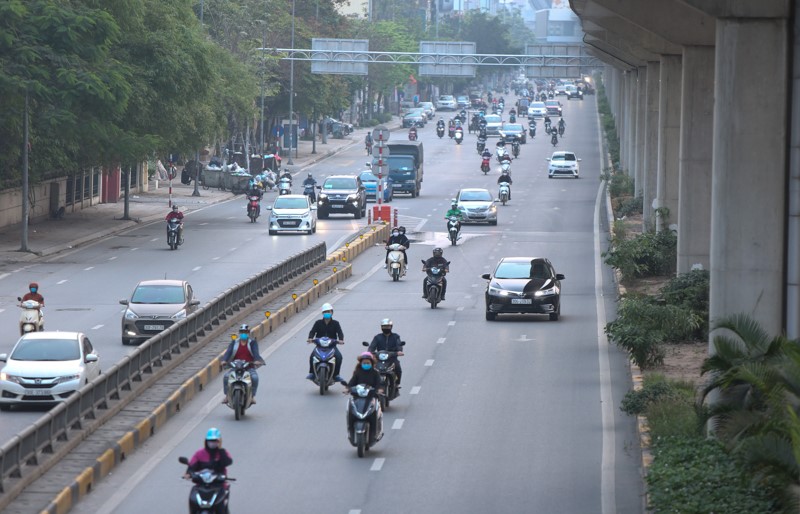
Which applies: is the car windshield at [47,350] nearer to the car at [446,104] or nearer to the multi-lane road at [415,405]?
the multi-lane road at [415,405]

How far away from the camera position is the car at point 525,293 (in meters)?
34.0

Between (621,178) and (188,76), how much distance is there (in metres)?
23.4

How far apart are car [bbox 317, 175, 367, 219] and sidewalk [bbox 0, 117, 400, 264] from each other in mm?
6556

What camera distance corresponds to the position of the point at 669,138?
150ft

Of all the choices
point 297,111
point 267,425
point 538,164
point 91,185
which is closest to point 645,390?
point 267,425

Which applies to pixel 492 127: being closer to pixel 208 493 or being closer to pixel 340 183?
pixel 340 183

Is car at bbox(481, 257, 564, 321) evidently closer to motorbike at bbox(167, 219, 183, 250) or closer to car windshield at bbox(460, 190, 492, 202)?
motorbike at bbox(167, 219, 183, 250)

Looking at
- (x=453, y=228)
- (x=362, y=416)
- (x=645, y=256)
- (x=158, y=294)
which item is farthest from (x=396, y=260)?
(x=362, y=416)

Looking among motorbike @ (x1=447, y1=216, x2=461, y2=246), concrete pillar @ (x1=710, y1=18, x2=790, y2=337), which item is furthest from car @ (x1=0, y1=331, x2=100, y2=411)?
motorbike @ (x1=447, y1=216, x2=461, y2=246)

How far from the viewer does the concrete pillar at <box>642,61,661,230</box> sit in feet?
177

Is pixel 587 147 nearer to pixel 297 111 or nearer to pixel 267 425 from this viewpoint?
pixel 297 111

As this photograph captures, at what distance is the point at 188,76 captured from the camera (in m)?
56.1

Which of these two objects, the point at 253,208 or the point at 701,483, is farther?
the point at 253,208

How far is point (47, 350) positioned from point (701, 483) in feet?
39.5
